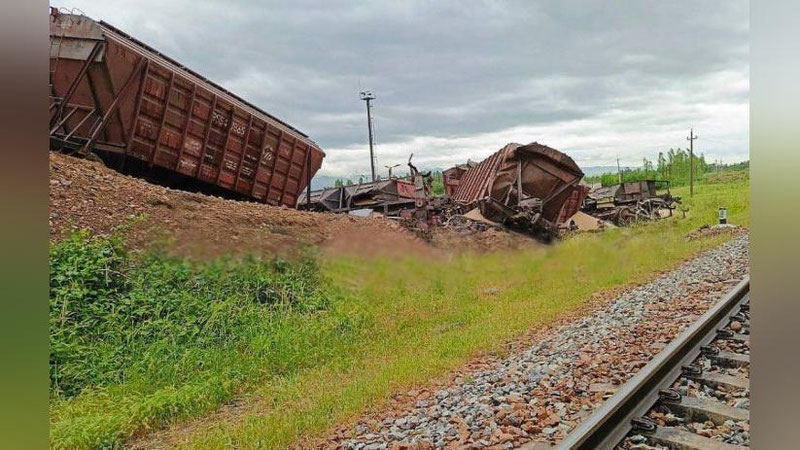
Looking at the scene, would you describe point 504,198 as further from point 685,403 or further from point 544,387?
point 685,403

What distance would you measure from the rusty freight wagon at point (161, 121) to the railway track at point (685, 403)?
1633 mm

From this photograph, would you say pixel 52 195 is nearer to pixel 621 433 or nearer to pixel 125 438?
pixel 125 438

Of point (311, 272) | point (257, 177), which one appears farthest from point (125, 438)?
point (257, 177)

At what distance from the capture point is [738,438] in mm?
2449

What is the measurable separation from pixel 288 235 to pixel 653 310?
286 cm

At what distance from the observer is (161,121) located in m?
2.31

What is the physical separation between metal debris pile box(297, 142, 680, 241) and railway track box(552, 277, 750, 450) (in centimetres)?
80

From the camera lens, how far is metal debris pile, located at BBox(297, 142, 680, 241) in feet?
7.34

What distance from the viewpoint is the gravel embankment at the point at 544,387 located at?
2336 millimetres

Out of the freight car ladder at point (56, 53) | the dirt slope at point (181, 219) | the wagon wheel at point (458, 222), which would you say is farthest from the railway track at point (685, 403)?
the freight car ladder at point (56, 53)

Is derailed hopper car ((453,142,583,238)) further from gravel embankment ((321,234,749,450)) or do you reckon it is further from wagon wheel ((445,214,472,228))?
gravel embankment ((321,234,749,450))

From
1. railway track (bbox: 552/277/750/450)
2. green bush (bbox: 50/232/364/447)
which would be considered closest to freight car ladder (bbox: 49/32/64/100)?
green bush (bbox: 50/232/364/447)
